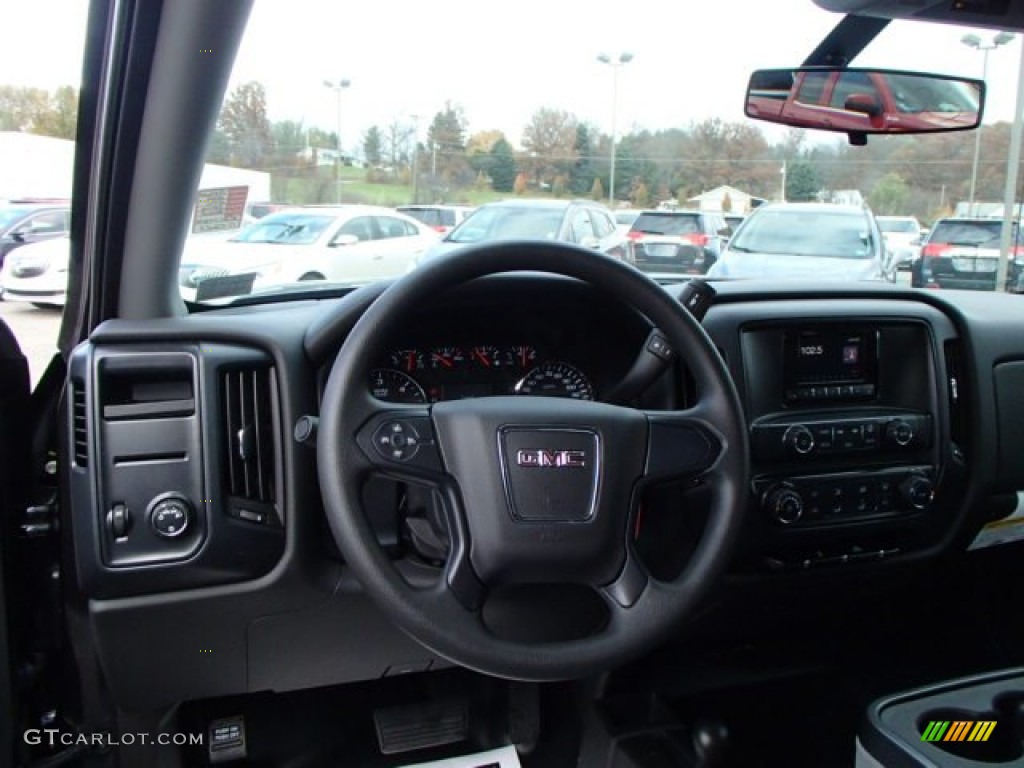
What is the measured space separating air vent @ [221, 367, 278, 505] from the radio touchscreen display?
4.37ft

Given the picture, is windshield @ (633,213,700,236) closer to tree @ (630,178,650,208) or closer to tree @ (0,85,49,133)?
tree @ (630,178,650,208)

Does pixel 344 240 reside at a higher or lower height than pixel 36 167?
lower

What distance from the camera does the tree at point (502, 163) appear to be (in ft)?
10.4

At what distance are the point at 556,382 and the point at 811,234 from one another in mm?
6325

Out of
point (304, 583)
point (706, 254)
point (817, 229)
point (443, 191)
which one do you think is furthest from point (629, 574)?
point (817, 229)

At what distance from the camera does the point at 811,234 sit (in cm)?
786

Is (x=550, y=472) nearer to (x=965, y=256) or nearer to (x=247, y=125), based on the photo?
(x=247, y=125)

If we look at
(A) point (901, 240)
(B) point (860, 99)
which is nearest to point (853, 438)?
(B) point (860, 99)

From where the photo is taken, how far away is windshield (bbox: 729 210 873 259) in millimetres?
6680

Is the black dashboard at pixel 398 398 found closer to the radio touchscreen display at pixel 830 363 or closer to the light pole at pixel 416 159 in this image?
the radio touchscreen display at pixel 830 363

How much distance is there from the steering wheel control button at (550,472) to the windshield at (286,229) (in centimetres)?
114

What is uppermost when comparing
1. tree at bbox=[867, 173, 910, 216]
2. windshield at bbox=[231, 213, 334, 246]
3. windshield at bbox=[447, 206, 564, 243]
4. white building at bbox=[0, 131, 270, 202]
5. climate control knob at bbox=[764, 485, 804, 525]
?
tree at bbox=[867, 173, 910, 216]

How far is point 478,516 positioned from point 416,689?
1.21 metres

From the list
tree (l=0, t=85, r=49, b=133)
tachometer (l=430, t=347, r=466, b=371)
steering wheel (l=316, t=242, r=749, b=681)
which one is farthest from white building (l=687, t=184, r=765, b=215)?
tree (l=0, t=85, r=49, b=133)
